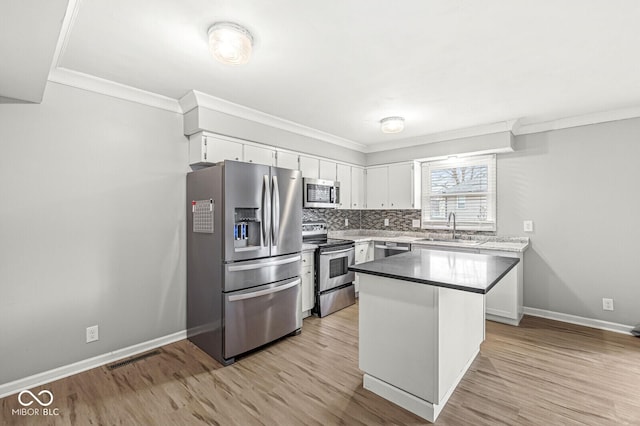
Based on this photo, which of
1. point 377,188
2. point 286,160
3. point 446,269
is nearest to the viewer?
point 446,269

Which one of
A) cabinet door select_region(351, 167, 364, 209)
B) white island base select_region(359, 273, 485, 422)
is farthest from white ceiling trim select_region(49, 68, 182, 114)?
cabinet door select_region(351, 167, 364, 209)

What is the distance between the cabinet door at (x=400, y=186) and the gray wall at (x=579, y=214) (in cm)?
127

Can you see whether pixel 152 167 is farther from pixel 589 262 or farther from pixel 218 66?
pixel 589 262

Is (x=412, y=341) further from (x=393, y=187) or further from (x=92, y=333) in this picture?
(x=393, y=187)

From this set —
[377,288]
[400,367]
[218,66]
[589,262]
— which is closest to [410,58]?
[218,66]

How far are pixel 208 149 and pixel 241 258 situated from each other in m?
1.18

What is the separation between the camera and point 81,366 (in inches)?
100

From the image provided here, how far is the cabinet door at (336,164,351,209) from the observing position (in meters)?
4.85

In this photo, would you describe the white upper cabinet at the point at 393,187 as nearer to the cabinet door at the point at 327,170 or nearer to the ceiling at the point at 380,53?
the cabinet door at the point at 327,170

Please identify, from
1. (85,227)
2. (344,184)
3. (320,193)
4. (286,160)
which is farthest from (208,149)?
(344,184)

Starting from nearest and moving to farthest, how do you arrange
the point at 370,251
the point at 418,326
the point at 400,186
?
the point at 418,326
the point at 370,251
the point at 400,186

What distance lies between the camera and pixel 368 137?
4.68 metres

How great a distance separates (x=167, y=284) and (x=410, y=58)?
119 inches

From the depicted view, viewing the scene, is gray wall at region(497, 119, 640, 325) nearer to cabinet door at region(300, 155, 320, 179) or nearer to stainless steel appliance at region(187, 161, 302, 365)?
cabinet door at region(300, 155, 320, 179)
